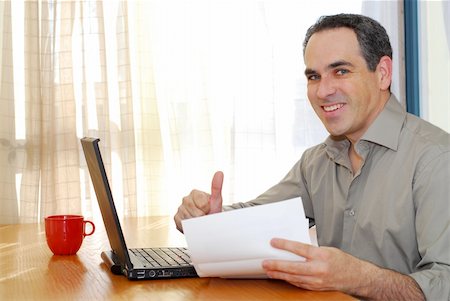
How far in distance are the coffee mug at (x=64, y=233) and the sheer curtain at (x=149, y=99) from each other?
1810 mm

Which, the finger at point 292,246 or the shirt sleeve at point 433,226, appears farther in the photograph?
the shirt sleeve at point 433,226

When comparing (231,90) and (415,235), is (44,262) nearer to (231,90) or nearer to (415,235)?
(415,235)

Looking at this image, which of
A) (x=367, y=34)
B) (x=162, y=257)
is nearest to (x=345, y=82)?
(x=367, y=34)

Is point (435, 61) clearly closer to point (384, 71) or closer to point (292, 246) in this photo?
point (384, 71)

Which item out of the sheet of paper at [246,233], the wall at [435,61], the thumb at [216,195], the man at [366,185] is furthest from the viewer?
the wall at [435,61]

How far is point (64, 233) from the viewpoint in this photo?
1.80 meters

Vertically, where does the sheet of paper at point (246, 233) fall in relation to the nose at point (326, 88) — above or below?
below

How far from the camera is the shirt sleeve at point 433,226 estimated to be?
1435 millimetres

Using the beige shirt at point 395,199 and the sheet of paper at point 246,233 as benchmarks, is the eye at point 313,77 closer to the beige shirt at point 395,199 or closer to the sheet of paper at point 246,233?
the beige shirt at point 395,199

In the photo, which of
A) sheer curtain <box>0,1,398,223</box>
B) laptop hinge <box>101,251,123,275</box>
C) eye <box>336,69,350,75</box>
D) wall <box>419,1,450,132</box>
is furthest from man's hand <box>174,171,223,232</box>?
wall <box>419,1,450,132</box>

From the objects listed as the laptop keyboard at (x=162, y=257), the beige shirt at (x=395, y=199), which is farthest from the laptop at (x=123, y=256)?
the beige shirt at (x=395, y=199)

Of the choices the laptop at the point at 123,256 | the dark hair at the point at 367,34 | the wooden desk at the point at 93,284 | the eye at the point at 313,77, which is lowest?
the wooden desk at the point at 93,284

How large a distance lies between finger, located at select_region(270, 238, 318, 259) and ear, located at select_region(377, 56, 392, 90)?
0.72m

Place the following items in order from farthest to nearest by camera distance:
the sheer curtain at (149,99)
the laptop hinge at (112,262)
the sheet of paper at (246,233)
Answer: the sheer curtain at (149,99), the laptop hinge at (112,262), the sheet of paper at (246,233)
